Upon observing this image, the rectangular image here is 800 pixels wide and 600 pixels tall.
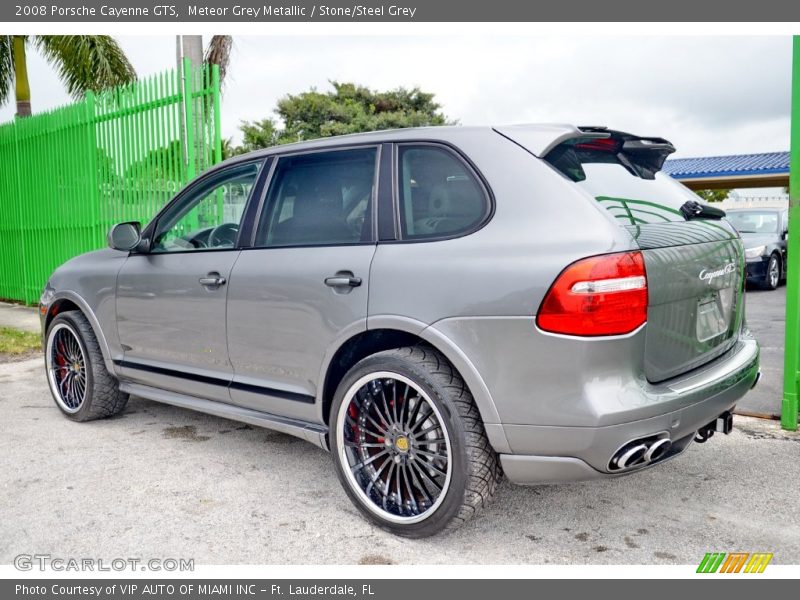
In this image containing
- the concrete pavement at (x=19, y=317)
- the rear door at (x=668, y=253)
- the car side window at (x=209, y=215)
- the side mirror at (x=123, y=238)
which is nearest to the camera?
the rear door at (x=668, y=253)

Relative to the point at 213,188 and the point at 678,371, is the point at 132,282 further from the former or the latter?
the point at 678,371

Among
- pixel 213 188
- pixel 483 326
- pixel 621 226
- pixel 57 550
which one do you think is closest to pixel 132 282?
pixel 213 188

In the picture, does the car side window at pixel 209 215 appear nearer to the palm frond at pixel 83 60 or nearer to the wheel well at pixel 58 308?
the wheel well at pixel 58 308

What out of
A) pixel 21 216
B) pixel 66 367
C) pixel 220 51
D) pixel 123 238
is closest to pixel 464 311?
pixel 123 238

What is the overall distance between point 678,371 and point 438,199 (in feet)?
4.06

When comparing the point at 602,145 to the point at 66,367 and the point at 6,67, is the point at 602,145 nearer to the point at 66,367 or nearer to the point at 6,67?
the point at 66,367

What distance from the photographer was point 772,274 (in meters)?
12.8

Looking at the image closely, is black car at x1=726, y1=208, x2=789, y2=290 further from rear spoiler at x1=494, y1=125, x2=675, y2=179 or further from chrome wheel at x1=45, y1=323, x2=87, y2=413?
chrome wheel at x1=45, y1=323, x2=87, y2=413

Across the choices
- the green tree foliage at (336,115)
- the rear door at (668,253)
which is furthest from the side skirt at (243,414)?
the green tree foliage at (336,115)

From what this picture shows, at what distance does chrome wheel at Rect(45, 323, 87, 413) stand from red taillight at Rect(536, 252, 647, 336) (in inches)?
139

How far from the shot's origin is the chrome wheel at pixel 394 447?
3020 millimetres

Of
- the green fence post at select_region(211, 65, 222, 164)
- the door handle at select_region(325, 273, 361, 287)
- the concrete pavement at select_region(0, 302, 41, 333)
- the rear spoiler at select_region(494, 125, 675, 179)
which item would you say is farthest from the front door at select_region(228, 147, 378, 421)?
the concrete pavement at select_region(0, 302, 41, 333)

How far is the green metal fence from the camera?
7547 millimetres

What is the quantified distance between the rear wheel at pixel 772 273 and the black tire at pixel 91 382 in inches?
453
